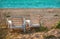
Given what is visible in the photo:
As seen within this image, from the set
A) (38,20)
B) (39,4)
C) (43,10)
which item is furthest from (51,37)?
(39,4)

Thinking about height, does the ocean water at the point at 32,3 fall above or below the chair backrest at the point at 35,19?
above

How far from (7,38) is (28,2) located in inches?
261

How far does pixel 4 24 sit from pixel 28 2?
522 centimetres

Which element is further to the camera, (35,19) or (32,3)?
(32,3)

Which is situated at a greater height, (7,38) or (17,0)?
(17,0)

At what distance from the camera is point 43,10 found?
35.4 feet

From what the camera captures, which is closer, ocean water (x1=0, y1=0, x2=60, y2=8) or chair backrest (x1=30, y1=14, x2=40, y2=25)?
chair backrest (x1=30, y1=14, x2=40, y2=25)

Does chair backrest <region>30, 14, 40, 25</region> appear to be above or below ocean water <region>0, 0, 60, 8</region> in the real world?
below

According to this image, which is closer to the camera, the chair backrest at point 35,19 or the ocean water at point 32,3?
the chair backrest at point 35,19

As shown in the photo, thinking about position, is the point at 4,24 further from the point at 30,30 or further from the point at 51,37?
the point at 51,37

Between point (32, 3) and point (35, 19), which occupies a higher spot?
point (32, 3)

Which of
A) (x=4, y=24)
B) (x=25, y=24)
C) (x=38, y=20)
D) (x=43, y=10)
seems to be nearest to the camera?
(x=25, y=24)

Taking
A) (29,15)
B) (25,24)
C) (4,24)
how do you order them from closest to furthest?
1. (25,24)
2. (4,24)
3. (29,15)

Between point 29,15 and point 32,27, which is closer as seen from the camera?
point 32,27
